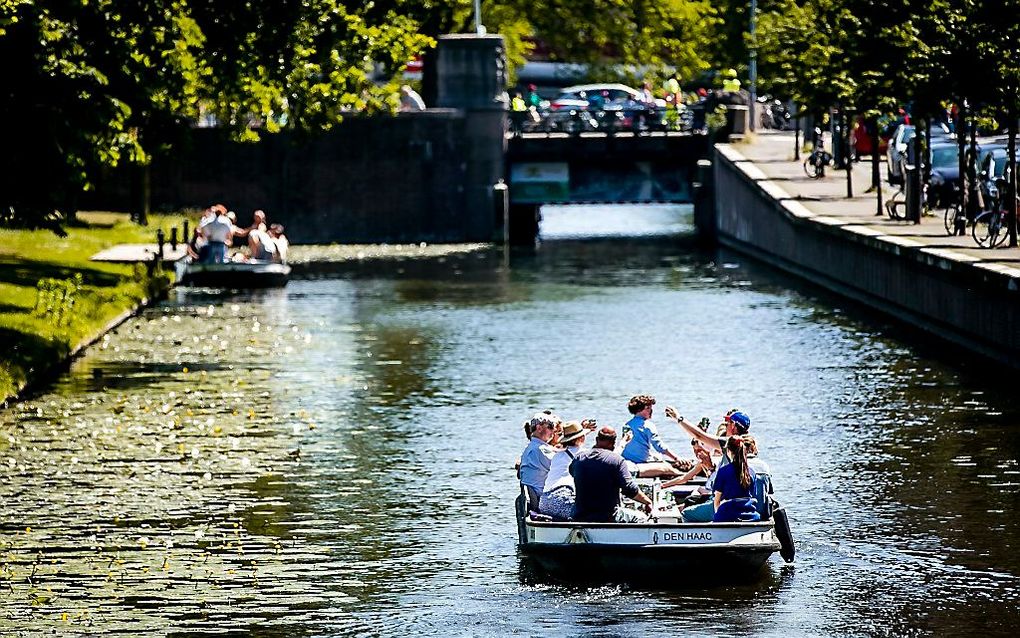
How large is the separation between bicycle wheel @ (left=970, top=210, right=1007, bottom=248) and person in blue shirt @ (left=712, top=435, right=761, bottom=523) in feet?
70.0

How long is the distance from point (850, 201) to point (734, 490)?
38.0 m

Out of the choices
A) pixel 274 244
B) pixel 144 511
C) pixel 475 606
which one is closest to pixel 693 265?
pixel 274 244

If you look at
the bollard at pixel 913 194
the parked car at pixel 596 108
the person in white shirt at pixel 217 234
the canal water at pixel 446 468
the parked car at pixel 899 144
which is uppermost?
the parked car at pixel 596 108

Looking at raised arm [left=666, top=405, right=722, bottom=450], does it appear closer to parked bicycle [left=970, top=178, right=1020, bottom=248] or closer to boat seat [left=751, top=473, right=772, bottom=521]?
boat seat [left=751, top=473, right=772, bottom=521]

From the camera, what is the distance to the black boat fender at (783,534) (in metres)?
20.1

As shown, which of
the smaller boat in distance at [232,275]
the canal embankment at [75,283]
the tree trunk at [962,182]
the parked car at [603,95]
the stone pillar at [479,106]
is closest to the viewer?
the canal embankment at [75,283]

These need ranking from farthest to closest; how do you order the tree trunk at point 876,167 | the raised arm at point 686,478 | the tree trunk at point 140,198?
the tree trunk at point 140,198, the tree trunk at point 876,167, the raised arm at point 686,478

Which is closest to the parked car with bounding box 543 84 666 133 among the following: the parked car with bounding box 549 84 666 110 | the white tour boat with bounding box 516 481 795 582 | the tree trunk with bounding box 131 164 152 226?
the parked car with bounding box 549 84 666 110

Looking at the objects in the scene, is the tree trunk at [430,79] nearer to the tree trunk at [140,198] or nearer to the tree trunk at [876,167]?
the tree trunk at [140,198]

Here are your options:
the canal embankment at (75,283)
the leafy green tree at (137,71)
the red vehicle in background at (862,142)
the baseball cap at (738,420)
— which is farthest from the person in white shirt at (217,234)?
the baseball cap at (738,420)

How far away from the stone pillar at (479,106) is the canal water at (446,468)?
2270cm

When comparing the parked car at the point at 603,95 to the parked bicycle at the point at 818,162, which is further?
the parked car at the point at 603,95

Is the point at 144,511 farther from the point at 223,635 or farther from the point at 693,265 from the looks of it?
the point at 693,265

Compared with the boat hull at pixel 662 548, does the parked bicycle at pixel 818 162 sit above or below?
above
